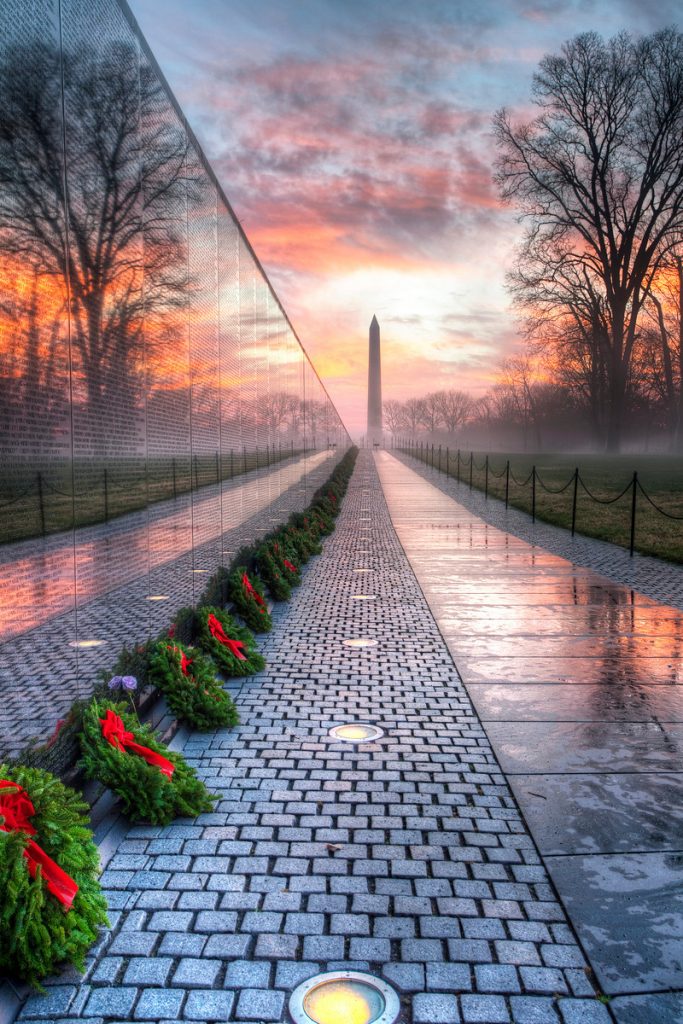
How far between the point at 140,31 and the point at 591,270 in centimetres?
3664

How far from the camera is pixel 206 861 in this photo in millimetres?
3131

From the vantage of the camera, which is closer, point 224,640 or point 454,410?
point 224,640

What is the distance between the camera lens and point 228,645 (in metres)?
5.77

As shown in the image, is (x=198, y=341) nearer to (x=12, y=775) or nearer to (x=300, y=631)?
Answer: (x=300, y=631)

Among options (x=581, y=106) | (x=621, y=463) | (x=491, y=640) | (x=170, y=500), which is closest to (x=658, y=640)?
(x=491, y=640)

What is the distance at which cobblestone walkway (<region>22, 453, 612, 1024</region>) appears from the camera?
2359 millimetres

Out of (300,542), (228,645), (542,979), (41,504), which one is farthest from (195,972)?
(300,542)

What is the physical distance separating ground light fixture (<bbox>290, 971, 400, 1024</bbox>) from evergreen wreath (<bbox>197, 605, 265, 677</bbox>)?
3.27 meters

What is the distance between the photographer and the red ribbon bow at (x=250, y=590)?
727 centimetres

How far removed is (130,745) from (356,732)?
145cm

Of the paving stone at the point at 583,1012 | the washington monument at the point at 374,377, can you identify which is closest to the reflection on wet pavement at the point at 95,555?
the paving stone at the point at 583,1012

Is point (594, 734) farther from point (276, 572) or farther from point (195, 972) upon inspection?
point (276, 572)

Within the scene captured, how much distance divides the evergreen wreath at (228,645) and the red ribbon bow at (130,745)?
2.02 meters

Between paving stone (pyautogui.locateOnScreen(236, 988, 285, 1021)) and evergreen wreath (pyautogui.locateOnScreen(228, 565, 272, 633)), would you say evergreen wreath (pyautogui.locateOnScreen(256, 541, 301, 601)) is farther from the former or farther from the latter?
paving stone (pyautogui.locateOnScreen(236, 988, 285, 1021))
